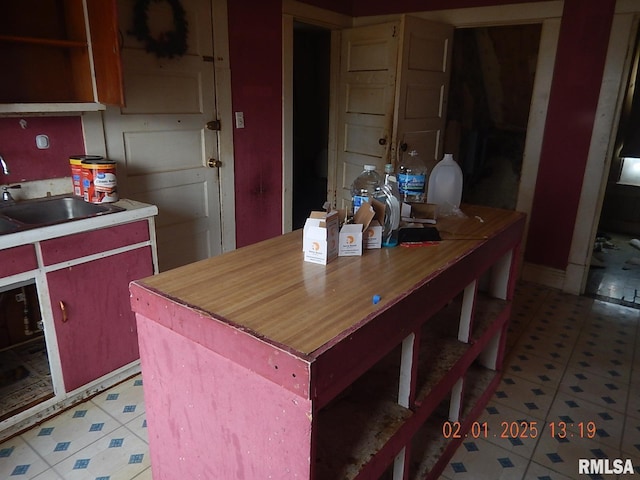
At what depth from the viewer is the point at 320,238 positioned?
141 cm

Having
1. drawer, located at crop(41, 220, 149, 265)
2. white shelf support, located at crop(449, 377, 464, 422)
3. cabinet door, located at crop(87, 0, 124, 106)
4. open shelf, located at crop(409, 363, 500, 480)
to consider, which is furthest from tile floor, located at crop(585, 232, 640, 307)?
cabinet door, located at crop(87, 0, 124, 106)

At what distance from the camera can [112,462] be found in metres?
1.81

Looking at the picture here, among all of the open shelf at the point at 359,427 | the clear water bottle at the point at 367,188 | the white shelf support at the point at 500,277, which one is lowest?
the open shelf at the point at 359,427

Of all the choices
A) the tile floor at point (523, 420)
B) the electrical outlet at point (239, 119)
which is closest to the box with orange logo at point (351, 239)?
the tile floor at point (523, 420)

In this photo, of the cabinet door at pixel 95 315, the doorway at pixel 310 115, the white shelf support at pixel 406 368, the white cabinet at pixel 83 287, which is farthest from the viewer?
the doorway at pixel 310 115

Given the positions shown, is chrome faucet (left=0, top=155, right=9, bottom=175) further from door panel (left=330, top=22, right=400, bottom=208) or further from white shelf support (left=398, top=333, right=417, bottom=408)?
door panel (left=330, top=22, right=400, bottom=208)

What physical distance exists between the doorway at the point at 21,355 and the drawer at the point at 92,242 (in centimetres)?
24

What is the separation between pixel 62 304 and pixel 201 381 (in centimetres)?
117

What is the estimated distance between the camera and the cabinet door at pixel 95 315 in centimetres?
198

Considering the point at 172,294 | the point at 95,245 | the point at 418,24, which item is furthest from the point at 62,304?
the point at 418,24

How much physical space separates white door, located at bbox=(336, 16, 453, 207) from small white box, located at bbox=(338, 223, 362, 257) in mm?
2091

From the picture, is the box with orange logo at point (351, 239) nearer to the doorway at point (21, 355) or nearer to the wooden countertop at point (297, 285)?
the wooden countertop at point (297, 285)

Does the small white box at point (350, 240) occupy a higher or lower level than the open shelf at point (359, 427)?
higher

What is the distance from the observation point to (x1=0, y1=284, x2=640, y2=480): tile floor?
1812mm
